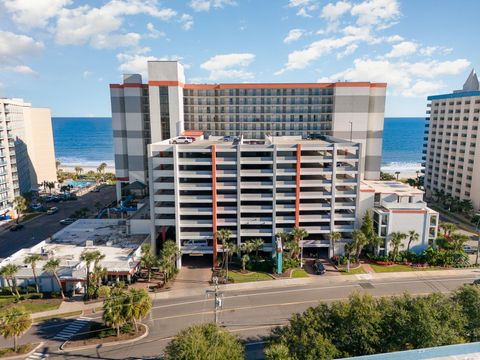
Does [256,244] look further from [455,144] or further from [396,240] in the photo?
[455,144]

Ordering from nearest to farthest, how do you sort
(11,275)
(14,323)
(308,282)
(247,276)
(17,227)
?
(14,323)
(11,275)
(308,282)
(247,276)
(17,227)

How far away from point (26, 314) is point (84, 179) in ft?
398

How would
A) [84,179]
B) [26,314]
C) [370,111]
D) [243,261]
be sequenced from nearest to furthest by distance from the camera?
[26,314], [243,261], [370,111], [84,179]

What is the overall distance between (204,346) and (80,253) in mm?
39953

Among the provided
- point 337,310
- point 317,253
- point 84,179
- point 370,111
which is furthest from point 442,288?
point 84,179

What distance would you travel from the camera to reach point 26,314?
39.1m

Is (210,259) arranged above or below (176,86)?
below

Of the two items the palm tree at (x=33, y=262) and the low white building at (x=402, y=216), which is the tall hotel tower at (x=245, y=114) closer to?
the low white building at (x=402, y=216)

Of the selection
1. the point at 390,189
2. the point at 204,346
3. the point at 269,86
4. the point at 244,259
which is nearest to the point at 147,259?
the point at 244,259

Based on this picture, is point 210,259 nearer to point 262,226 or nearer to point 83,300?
point 262,226

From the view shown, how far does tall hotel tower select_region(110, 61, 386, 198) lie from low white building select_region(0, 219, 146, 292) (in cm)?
2527

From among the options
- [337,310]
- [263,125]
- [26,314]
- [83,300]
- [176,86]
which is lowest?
[83,300]

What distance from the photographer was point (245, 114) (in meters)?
97.2

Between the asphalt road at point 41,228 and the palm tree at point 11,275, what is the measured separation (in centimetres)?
1751
